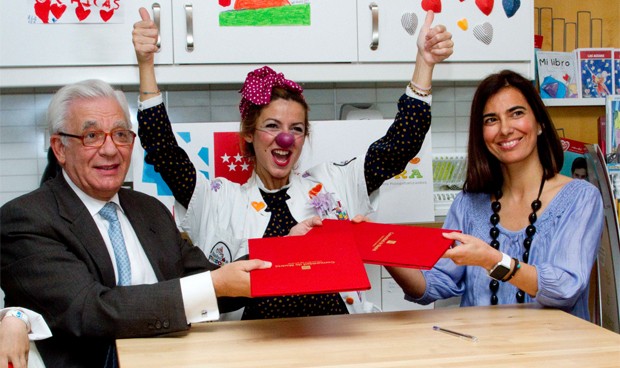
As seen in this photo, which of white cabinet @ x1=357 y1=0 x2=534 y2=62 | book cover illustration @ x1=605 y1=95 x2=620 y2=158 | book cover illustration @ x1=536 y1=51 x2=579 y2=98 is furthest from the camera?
book cover illustration @ x1=536 y1=51 x2=579 y2=98

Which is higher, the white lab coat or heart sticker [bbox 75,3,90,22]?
heart sticker [bbox 75,3,90,22]

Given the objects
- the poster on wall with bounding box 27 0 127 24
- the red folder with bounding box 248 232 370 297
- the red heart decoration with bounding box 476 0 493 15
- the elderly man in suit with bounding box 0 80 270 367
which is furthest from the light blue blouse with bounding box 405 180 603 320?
the poster on wall with bounding box 27 0 127 24

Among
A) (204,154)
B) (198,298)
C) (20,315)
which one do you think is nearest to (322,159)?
(204,154)

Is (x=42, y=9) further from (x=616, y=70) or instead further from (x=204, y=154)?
(x=616, y=70)

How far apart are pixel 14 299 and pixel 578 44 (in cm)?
294

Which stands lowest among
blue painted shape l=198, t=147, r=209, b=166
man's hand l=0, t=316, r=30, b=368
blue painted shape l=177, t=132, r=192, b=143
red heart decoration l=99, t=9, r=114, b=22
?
man's hand l=0, t=316, r=30, b=368

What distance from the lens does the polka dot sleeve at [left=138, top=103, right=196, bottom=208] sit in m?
2.11

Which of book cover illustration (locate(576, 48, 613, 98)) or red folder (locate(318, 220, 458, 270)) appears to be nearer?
red folder (locate(318, 220, 458, 270))

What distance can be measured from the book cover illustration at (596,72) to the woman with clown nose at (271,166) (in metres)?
1.48

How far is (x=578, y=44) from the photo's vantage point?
136 inches

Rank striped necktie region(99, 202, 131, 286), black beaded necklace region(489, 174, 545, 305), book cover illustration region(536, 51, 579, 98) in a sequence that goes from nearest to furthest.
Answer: striped necktie region(99, 202, 131, 286) → black beaded necklace region(489, 174, 545, 305) → book cover illustration region(536, 51, 579, 98)

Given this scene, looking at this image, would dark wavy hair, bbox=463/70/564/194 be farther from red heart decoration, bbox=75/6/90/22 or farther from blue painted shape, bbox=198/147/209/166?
red heart decoration, bbox=75/6/90/22

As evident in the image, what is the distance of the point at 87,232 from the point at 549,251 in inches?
49.8

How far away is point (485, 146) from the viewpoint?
2230mm
